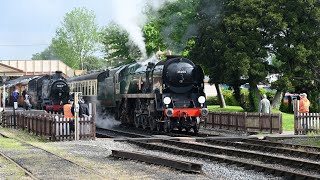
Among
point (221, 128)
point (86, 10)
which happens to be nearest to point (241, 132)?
point (221, 128)

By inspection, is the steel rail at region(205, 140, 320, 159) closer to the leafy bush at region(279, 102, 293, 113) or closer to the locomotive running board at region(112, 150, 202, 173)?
the locomotive running board at region(112, 150, 202, 173)

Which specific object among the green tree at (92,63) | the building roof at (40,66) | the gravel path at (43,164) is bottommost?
the gravel path at (43,164)

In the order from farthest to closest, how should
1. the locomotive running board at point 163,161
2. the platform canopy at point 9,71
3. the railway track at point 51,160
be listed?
the platform canopy at point 9,71 → the locomotive running board at point 163,161 → the railway track at point 51,160

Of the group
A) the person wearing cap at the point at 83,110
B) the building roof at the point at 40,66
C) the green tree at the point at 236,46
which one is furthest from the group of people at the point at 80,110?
the building roof at the point at 40,66

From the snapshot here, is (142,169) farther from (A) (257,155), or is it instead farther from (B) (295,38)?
(B) (295,38)

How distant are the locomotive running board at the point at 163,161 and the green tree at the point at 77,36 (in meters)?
80.1

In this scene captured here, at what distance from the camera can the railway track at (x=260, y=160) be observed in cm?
1233

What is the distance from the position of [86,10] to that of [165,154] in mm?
81134

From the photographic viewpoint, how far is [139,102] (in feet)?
89.6

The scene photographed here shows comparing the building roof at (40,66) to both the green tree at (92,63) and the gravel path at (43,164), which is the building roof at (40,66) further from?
A: the gravel path at (43,164)

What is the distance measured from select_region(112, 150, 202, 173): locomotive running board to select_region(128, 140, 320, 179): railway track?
5.17 ft

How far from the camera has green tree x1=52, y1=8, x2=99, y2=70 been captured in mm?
94500

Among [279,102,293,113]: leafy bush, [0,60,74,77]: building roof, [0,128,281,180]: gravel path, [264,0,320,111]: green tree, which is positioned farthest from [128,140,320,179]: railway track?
[0,60,74,77]: building roof

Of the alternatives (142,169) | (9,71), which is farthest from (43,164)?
(9,71)
